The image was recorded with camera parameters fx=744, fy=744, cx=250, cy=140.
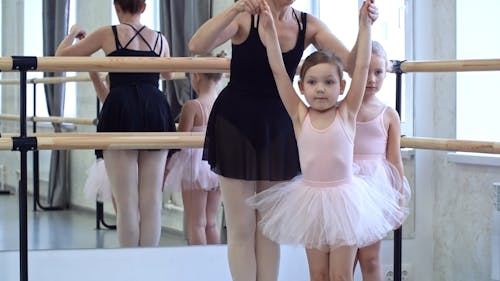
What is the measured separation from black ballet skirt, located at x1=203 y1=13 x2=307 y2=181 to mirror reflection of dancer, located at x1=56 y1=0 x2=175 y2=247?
2.41ft

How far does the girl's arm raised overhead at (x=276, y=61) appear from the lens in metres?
1.84

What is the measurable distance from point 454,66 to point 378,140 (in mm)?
450

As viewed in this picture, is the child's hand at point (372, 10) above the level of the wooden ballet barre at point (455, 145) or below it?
above

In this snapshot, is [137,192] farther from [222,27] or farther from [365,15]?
[365,15]

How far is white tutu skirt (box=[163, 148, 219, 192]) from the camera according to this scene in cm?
289

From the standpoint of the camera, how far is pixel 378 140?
2250 millimetres

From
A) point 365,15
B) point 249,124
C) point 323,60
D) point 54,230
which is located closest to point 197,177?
point 54,230

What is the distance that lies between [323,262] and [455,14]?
1.66 metres

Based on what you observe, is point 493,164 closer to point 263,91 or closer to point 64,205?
point 263,91

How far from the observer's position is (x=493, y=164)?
307 cm

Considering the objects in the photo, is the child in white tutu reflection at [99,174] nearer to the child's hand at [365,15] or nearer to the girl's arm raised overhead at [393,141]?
the girl's arm raised overhead at [393,141]

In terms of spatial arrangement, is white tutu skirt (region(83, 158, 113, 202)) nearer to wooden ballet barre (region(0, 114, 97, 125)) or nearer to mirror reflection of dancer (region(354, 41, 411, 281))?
wooden ballet barre (region(0, 114, 97, 125))

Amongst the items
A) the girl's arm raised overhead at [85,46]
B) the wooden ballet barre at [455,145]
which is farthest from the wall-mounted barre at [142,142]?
the girl's arm raised overhead at [85,46]

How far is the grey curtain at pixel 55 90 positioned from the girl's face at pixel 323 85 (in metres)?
1.29
